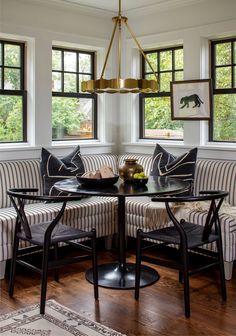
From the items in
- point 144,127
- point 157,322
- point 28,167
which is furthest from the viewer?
point 144,127

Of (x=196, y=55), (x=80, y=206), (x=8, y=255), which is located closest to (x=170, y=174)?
(x=80, y=206)

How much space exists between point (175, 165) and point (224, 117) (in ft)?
2.53

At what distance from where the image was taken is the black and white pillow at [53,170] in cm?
469

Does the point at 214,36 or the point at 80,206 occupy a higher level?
the point at 214,36

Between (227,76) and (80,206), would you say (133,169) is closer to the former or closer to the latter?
(80,206)

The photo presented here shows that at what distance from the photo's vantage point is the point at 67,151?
18.0 feet

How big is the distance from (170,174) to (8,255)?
1.86m

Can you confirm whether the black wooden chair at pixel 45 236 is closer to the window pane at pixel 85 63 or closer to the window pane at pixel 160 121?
the window pane at pixel 160 121

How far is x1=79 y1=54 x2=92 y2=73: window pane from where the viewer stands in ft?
18.8

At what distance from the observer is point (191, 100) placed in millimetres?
5230

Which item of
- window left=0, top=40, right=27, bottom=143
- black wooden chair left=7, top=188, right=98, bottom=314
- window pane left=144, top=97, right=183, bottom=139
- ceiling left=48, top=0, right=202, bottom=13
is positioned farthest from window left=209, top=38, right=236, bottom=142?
black wooden chair left=7, top=188, right=98, bottom=314

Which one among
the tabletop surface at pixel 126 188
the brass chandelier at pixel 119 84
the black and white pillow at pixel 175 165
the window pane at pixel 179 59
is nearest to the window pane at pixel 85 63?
the window pane at pixel 179 59

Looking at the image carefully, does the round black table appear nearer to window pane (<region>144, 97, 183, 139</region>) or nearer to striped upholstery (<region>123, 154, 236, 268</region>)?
striped upholstery (<region>123, 154, 236, 268</region>)

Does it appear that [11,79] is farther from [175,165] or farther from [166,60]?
[175,165]
